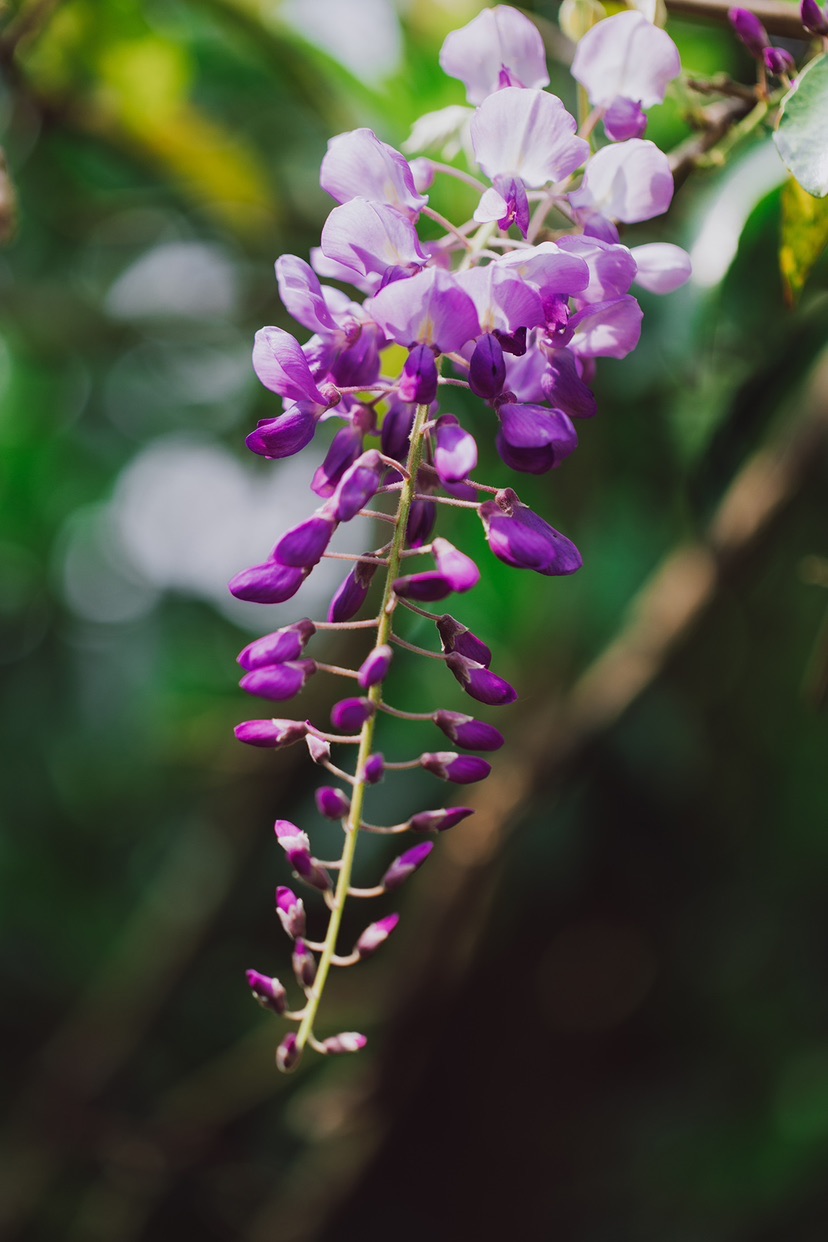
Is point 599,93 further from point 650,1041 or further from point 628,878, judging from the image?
point 650,1041

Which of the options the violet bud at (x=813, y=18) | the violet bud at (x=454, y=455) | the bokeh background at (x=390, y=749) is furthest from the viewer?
the bokeh background at (x=390, y=749)

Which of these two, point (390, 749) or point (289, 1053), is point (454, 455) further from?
point (390, 749)

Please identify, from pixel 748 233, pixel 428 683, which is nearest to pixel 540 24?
pixel 748 233

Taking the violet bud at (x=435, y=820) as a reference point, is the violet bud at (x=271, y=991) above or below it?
below

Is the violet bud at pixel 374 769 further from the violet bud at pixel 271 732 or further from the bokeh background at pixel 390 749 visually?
the bokeh background at pixel 390 749

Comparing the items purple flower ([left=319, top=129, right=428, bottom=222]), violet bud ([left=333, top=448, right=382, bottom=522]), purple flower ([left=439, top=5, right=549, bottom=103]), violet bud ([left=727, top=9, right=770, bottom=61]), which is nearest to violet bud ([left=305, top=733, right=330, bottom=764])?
violet bud ([left=333, top=448, right=382, bottom=522])

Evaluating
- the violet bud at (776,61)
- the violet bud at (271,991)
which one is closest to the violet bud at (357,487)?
the violet bud at (271,991)

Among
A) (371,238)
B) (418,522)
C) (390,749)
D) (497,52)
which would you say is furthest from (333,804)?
(390,749)
